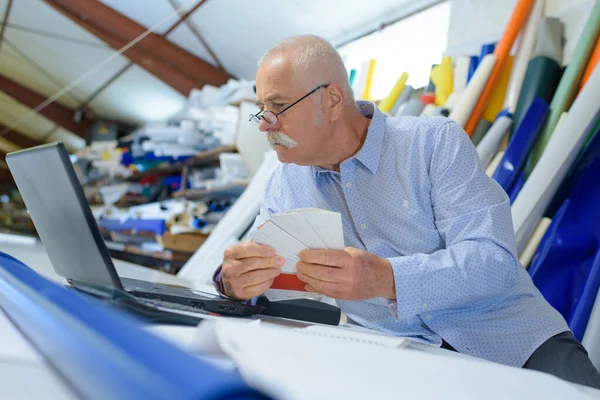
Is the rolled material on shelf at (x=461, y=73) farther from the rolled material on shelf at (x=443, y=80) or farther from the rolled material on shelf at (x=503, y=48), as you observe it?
the rolled material on shelf at (x=503, y=48)

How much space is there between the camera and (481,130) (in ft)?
7.93

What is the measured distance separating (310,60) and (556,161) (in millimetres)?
977

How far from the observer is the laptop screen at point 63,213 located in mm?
861

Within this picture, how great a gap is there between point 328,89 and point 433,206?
17.1 inches

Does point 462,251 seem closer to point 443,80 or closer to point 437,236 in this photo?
point 437,236

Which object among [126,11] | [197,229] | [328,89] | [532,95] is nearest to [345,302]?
[328,89]

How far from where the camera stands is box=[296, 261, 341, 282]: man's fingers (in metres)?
1.02

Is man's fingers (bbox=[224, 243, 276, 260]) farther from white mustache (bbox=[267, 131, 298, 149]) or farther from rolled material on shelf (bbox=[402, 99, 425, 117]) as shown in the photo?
rolled material on shelf (bbox=[402, 99, 425, 117])

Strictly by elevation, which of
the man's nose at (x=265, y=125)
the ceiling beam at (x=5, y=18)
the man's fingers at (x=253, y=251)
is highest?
the ceiling beam at (x=5, y=18)

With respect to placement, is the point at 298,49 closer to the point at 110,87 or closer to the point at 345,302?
the point at 345,302

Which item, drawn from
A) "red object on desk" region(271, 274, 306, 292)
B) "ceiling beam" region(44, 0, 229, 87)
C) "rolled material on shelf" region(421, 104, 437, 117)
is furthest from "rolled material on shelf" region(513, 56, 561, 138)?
"ceiling beam" region(44, 0, 229, 87)

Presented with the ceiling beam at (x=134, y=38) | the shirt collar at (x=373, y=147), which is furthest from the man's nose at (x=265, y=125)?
the ceiling beam at (x=134, y=38)

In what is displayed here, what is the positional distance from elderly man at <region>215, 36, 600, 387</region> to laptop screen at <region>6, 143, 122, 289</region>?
0.29 meters

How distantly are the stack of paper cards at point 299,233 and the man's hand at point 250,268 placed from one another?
0.05 ft
